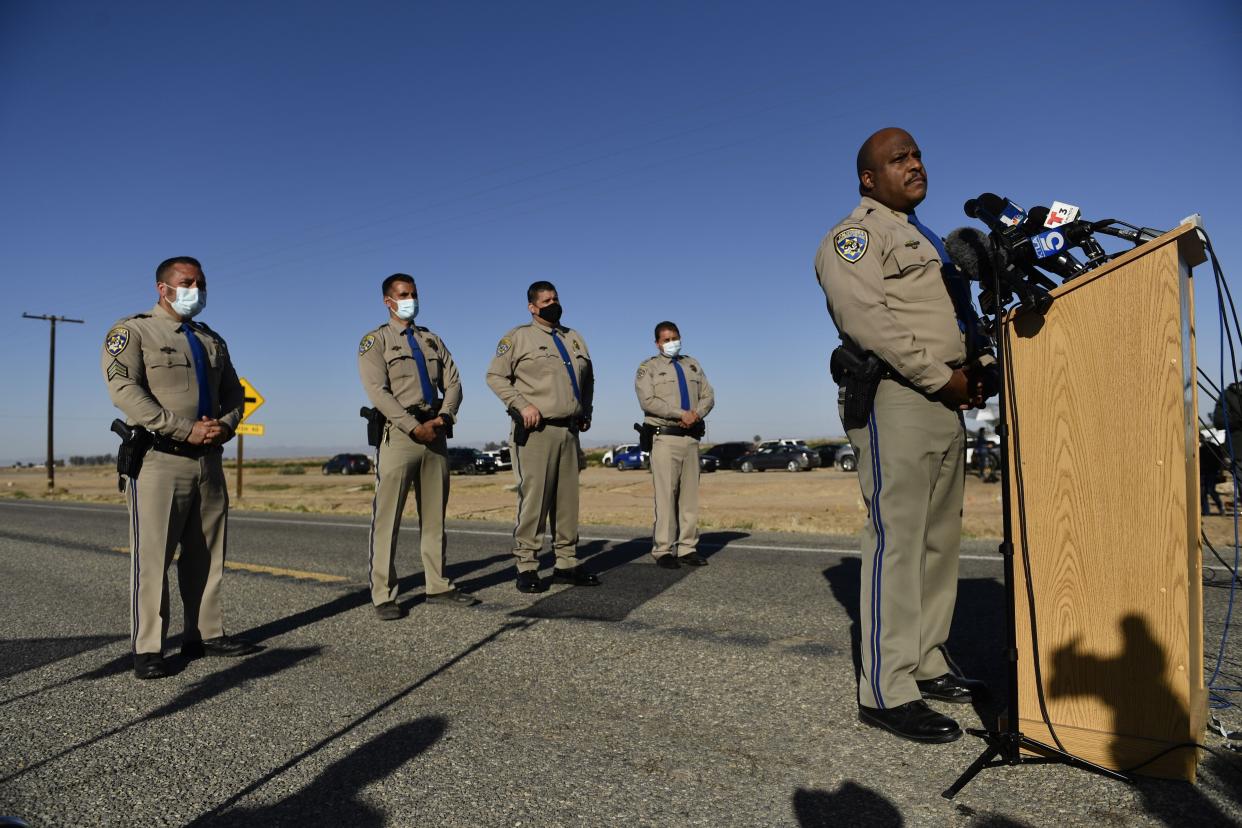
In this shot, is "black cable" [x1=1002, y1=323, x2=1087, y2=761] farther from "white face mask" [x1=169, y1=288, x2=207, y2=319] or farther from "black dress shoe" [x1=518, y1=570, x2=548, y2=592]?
"white face mask" [x1=169, y1=288, x2=207, y2=319]

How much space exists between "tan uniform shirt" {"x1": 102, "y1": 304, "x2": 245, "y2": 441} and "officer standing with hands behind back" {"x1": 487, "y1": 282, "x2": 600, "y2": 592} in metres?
2.08

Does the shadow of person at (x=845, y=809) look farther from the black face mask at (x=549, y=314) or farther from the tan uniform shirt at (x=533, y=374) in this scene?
the black face mask at (x=549, y=314)

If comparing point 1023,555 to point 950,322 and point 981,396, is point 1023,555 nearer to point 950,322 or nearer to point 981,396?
point 981,396

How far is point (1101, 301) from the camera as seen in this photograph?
2.64m

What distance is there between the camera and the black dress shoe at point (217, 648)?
14.9 ft

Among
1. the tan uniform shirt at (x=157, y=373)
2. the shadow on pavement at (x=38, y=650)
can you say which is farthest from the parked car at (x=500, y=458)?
the tan uniform shirt at (x=157, y=373)

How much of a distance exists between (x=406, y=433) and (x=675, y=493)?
273 cm

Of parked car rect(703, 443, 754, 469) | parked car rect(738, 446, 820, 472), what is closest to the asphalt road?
parked car rect(738, 446, 820, 472)

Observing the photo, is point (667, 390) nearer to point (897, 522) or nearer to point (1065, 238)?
point (897, 522)

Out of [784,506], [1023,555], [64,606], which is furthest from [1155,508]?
[784,506]

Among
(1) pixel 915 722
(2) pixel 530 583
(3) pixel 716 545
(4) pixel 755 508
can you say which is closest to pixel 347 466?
(4) pixel 755 508

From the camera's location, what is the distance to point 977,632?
4.40 meters

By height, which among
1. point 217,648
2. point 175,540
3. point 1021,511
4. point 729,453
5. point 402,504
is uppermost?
point 729,453

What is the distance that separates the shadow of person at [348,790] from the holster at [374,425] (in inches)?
111
